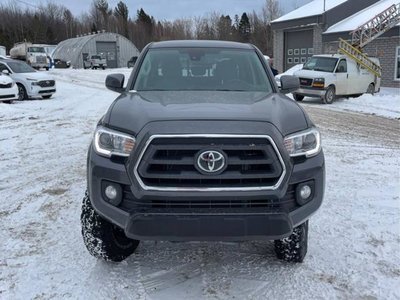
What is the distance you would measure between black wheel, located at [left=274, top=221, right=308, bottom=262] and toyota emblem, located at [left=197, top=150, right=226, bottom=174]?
3.39ft

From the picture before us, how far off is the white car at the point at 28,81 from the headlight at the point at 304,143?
16.2 meters

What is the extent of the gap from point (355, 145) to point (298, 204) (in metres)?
6.08

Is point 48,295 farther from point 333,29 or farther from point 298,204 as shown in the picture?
point 333,29

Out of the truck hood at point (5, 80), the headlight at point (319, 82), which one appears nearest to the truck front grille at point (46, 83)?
the truck hood at point (5, 80)

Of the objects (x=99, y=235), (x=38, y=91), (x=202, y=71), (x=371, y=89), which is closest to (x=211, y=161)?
(x=99, y=235)

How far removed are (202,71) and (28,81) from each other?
48.6 feet

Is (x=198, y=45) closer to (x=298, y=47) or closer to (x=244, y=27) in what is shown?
(x=298, y=47)

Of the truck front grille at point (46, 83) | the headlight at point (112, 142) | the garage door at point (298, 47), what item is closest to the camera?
the headlight at point (112, 142)

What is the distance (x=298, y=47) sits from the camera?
106 ft

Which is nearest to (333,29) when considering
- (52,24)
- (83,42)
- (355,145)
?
(355,145)

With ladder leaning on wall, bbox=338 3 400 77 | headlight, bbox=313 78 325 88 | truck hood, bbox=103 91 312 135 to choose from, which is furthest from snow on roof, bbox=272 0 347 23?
truck hood, bbox=103 91 312 135

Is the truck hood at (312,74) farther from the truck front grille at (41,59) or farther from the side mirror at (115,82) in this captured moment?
the truck front grille at (41,59)

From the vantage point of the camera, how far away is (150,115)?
3.07 m

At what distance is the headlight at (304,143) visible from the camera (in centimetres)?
302
